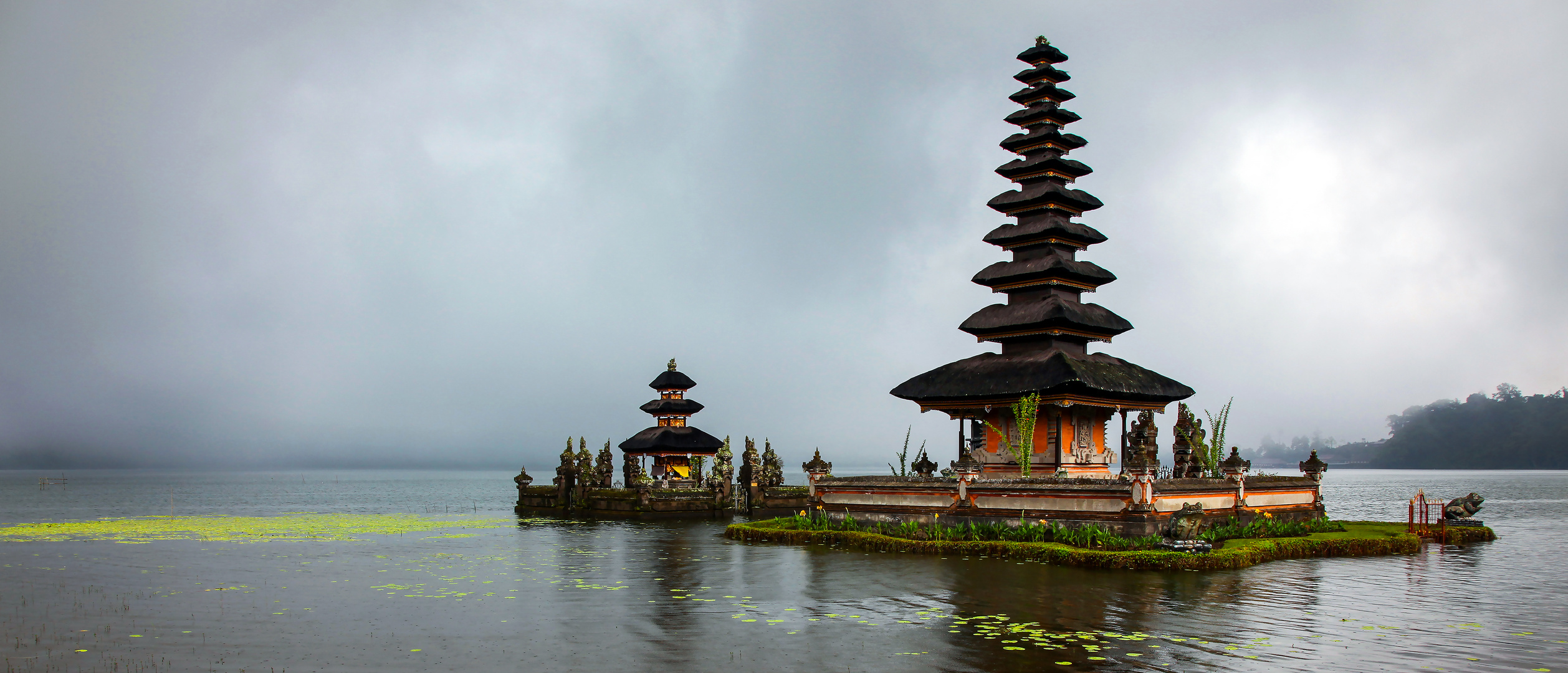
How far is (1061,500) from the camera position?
2861cm

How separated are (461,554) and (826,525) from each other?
1173cm

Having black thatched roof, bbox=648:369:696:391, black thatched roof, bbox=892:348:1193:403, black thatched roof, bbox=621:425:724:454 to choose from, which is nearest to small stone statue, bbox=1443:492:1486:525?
black thatched roof, bbox=892:348:1193:403

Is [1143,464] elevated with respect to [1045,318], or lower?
lower

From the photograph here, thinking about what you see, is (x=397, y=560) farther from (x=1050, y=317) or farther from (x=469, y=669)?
(x=1050, y=317)

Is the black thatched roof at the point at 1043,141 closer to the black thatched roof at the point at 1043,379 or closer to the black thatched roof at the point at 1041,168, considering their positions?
the black thatched roof at the point at 1041,168

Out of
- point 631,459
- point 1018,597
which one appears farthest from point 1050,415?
point 631,459

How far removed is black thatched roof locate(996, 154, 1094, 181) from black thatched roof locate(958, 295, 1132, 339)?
5449 mm

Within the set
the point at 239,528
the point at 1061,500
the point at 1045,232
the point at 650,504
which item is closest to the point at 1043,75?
the point at 1045,232

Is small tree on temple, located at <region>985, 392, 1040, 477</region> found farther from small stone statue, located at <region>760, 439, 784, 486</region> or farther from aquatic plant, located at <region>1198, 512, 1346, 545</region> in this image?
small stone statue, located at <region>760, 439, 784, 486</region>

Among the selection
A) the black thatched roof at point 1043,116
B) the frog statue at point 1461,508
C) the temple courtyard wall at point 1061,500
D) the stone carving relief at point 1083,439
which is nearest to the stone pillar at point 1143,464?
the temple courtyard wall at point 1061,500

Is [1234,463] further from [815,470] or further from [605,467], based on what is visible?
[605,467]

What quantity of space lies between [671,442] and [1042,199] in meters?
31.6

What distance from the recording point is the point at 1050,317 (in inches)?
1438

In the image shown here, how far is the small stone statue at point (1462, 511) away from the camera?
106 feet
